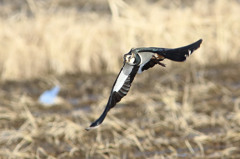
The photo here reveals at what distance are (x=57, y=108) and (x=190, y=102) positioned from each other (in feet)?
5.47

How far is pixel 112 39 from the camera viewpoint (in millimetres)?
8633

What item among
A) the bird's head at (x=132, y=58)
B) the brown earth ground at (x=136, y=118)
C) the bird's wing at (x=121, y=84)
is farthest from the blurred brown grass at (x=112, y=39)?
the bird's head at (x=132, y=58)

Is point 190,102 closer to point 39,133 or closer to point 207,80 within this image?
point 207,80

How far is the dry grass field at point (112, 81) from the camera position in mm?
4863

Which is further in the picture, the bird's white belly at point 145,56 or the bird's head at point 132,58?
the bird's white belly at point 145,56

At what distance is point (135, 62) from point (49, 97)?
3.93m

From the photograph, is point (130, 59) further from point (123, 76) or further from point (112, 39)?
point (112, 39)

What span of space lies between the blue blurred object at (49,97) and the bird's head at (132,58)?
376 centimetres

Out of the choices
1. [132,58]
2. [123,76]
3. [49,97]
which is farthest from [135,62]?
[49,97]

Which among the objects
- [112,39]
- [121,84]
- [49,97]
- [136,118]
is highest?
[112,39]

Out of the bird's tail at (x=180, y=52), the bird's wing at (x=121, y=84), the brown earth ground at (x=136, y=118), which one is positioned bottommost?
the brown earth ground at (x=136, y=118)

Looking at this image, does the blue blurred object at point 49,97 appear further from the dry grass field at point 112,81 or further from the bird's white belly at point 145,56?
the bird's white belly at point 145,56

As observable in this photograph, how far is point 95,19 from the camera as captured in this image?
10.0 meters

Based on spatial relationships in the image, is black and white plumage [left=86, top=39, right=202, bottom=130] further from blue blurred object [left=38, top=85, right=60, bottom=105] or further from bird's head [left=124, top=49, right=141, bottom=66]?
blue blurred object [left=38, top=85, right=60, bottom=105]
